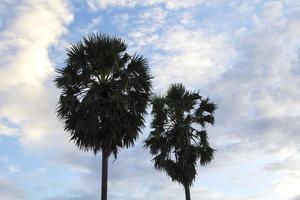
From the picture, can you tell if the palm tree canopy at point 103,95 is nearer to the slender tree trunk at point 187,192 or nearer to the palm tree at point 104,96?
the palm tree at point 104,96

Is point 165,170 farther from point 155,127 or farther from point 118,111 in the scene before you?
point 118,111

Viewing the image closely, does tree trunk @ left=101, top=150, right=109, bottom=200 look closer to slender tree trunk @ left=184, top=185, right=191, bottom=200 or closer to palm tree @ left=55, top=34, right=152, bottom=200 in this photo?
palm tree @ left=55, top=34, right=152, bottom=200

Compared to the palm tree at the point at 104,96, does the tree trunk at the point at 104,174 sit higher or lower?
lower

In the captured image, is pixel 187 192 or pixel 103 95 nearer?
pixel 103 95

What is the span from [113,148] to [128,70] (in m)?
4.67

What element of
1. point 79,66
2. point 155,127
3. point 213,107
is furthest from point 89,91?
point 213,107

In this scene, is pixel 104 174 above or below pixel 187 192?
below

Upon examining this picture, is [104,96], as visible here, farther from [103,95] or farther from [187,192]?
[187,192]

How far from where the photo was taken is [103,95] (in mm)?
30016

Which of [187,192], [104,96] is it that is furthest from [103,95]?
[187,192]

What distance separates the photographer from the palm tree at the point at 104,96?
29.1m

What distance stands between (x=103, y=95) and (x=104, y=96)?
8 cm

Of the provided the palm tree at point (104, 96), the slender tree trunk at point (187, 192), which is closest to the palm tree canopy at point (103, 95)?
the palm tree at point (104, 96)

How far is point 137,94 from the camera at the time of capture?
30719mm
